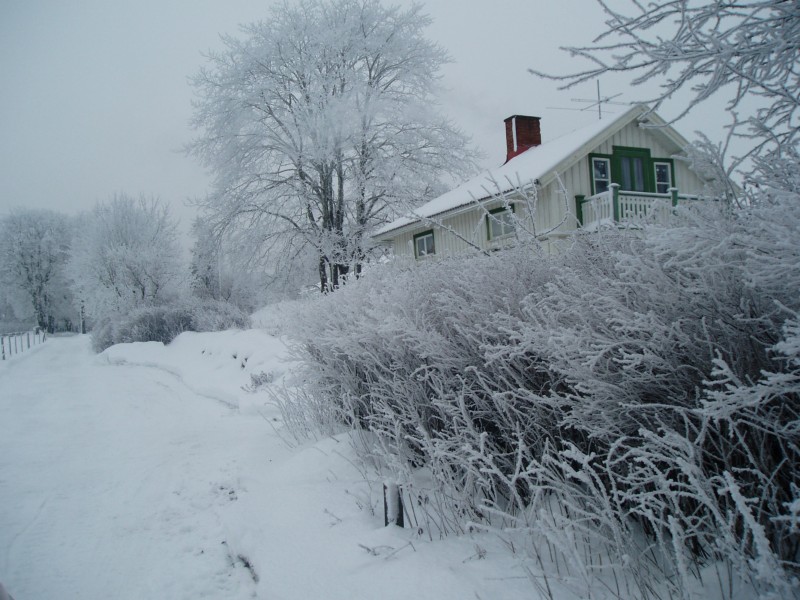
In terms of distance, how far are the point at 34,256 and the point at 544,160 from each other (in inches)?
1612

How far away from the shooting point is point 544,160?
43.5 feet

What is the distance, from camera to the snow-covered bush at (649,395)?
138cm

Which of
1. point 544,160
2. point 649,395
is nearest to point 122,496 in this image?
point 649,395

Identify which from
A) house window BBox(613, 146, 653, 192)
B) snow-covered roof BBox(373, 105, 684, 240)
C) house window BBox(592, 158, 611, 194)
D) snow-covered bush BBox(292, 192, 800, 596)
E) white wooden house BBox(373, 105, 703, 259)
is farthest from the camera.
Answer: house window BBox(613, 146, 653, 192)

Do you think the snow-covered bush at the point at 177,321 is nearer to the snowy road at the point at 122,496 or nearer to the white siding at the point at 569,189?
the white siding at the point at 569,189

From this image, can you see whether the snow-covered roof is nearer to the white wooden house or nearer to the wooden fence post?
the white wooden house

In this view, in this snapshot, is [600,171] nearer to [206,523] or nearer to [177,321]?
[206,523]

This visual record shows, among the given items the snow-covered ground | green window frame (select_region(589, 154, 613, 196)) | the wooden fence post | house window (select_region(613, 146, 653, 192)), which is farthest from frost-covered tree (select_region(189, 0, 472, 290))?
the wooden fence post

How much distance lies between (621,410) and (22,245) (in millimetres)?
46094

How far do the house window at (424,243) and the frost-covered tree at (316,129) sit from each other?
54.7 inches

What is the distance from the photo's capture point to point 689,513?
71.8 inches

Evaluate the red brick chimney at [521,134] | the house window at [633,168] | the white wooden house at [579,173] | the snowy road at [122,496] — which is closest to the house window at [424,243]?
the white wooden house at [579,173]

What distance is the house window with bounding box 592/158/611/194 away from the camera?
13727mm

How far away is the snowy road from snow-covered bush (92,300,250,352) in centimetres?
773
